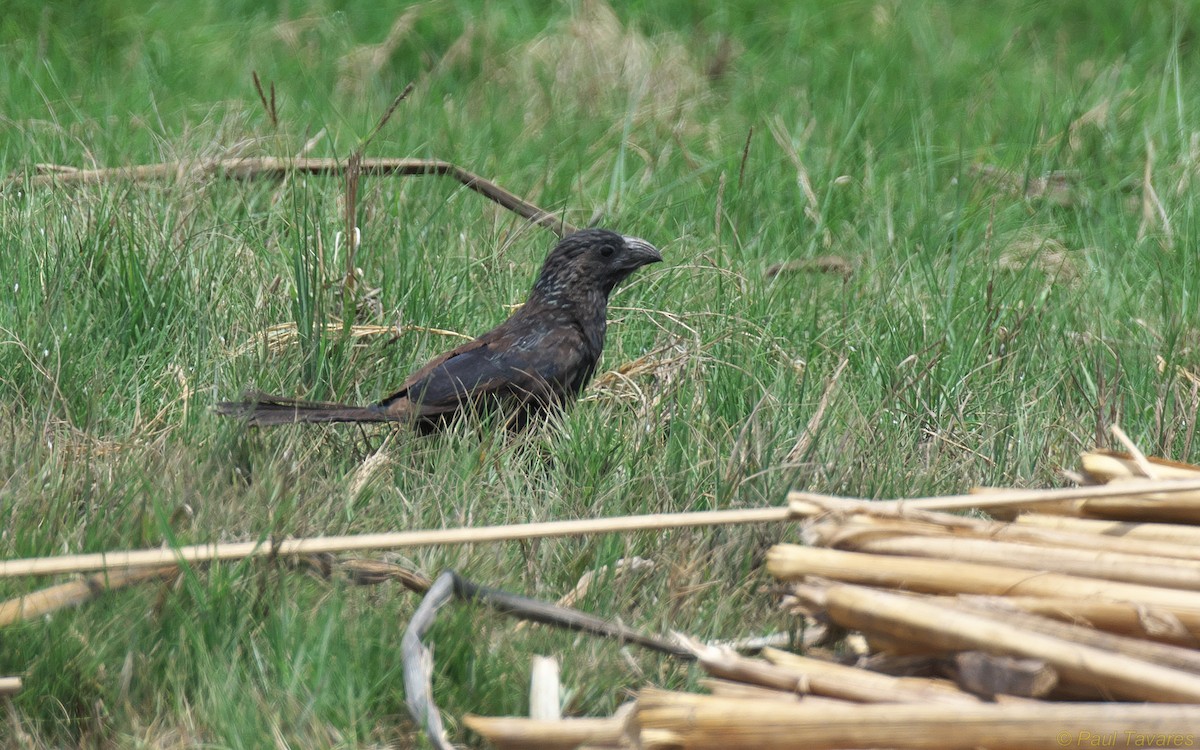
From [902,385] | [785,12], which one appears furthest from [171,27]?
[902,385]

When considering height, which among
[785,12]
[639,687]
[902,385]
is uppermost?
[785,12]

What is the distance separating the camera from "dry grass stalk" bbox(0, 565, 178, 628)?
237 centimetres

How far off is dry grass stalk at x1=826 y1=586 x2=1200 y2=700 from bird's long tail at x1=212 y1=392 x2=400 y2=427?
161cm

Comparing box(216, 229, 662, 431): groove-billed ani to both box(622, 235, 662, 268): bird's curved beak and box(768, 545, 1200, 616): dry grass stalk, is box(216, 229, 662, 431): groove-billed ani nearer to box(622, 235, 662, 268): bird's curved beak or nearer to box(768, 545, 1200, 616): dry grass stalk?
box(622, 235, 662, 268): bird's curved beak

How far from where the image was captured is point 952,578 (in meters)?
2.27

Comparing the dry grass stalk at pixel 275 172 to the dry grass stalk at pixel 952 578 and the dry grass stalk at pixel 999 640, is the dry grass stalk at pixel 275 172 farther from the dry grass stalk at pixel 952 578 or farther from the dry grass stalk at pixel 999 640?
the dry grass stalk at pixel 999 640

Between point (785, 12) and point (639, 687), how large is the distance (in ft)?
20.8

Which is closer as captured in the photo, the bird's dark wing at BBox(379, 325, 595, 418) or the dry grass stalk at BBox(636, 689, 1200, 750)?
the dry grass stalk at BBox(636, 689, 1200, 750)

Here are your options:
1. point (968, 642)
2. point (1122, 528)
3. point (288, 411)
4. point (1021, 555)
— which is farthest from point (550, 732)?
point (288, 411)

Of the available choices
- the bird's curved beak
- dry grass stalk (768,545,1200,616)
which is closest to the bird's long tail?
the bird's curved beak

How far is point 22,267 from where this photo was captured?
4.02m

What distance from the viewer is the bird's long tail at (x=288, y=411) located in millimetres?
3324

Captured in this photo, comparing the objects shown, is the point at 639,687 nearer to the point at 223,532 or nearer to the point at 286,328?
the point at 223,532

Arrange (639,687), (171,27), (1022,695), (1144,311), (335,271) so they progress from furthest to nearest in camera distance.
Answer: (171,27) → (1144,311) → (335,271) → (639,687) → (1022,695)
